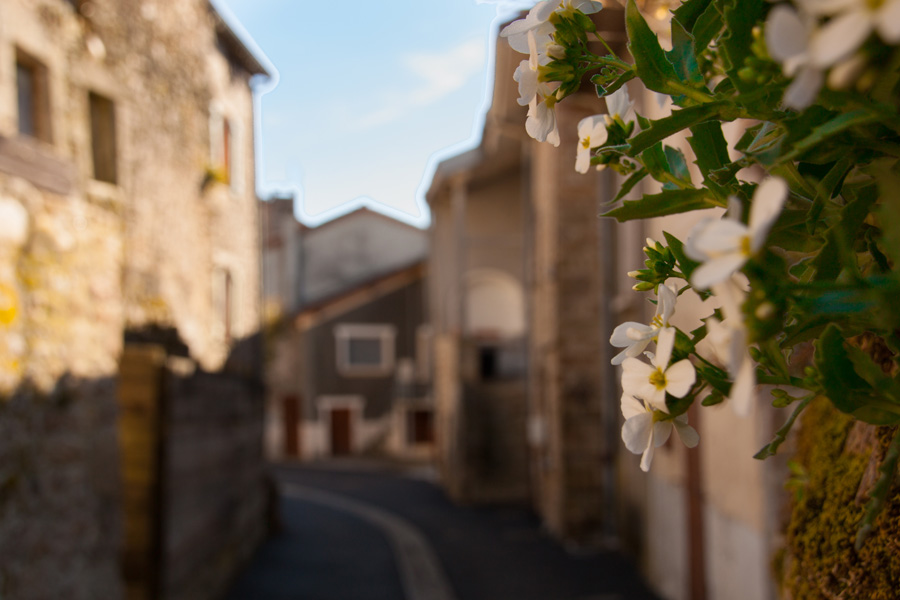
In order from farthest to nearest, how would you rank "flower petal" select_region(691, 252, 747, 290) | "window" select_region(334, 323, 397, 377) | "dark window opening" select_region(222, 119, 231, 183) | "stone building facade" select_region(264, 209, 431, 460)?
"window" select_region(334, 323, 397, 377), "stone building facade" select_region(264, 209, 431, 460), "dark window opening" select_region(222, 119, 231, 183), "flower petal" select_region(691, 252, 747, 290)

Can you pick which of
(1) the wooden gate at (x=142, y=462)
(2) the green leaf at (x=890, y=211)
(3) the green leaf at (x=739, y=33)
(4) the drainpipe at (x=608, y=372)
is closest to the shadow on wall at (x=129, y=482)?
(1) the wooden gate at (x=142, y=462)

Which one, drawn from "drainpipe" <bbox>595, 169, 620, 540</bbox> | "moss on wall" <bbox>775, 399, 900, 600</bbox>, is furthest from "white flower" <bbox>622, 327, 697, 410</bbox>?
"drainpipe" <bbox>595, 169, 620, 540</bbox>

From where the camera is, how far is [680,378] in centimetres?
81

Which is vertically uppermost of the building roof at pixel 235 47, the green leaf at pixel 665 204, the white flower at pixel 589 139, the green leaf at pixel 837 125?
the building roof at pixel 235 47

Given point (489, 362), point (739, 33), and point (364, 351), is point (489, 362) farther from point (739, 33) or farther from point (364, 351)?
point (739, 33)

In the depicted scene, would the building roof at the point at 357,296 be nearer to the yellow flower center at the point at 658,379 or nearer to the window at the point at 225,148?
the window at the point at 225,148

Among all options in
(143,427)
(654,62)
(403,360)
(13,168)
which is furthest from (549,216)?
(403,360)

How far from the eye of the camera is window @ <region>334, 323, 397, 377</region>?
88.6 ft

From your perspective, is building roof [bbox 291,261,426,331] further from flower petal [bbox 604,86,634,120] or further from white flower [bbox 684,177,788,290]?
white flower [bbox 684,177,788,290]

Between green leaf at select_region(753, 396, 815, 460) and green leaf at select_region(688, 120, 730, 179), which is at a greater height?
green leaf at select_region(688, 120, 730, 179)

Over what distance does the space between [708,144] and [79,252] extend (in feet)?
15.1

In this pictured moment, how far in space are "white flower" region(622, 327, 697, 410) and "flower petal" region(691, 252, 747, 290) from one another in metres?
0.14

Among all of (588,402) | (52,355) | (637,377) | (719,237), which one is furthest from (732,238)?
(588,402)

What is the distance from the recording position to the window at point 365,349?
27016 mm
